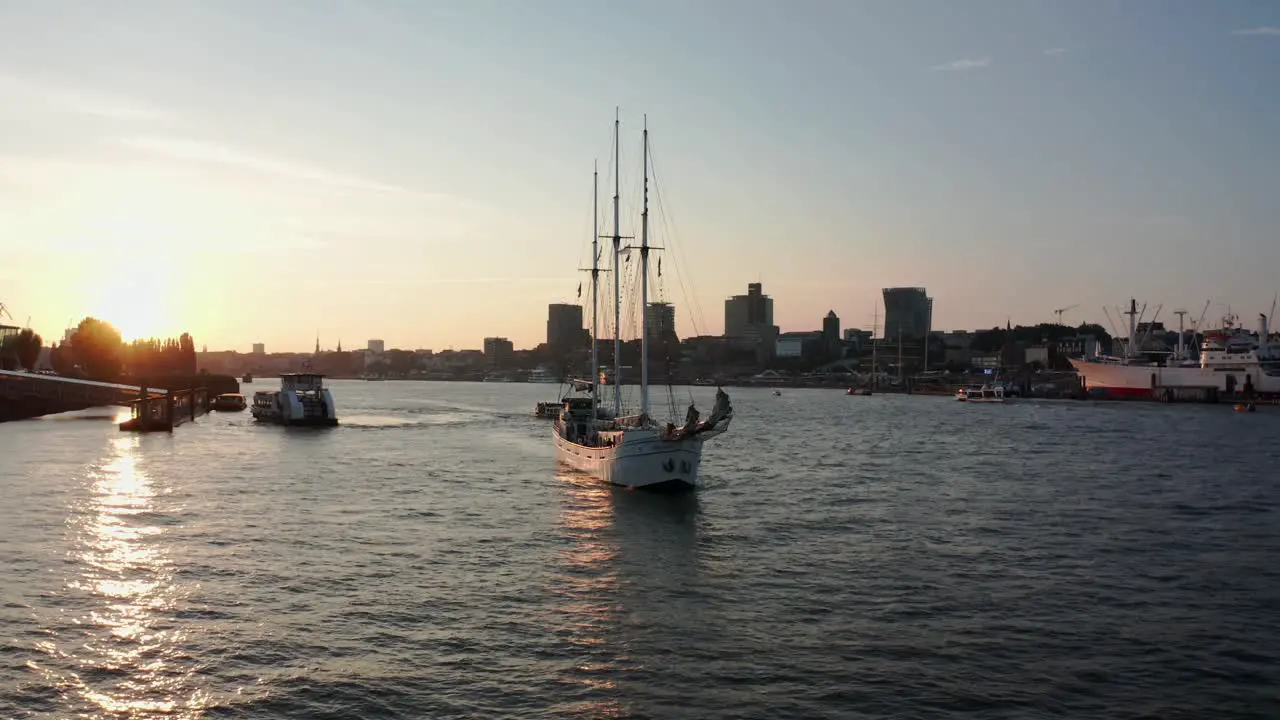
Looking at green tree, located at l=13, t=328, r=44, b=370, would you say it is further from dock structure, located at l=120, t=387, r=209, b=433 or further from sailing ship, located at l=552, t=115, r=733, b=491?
sailing ship, located at l=552, t=115, r=733, b=491

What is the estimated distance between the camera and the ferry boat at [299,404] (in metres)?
112

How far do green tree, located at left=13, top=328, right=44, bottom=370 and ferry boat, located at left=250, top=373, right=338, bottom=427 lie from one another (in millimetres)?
79320

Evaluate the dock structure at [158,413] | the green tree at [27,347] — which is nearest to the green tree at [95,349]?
the green tree at [27,347]

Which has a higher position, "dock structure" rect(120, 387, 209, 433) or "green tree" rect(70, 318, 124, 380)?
"green tree" rect(70, 318, 124, 380)

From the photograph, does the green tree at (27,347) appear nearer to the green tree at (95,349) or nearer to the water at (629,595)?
the green tree at (95,349)

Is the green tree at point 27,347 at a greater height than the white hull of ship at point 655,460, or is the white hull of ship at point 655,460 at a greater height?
the green tree at point 27,347

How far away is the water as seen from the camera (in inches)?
838

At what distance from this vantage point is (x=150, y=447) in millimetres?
81188

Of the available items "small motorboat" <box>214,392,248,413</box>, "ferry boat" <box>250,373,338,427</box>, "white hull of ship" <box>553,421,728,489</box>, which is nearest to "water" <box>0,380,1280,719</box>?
"white hull of ship" <box>553,421,728,489</box>

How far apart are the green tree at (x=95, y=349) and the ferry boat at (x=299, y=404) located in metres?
86.6

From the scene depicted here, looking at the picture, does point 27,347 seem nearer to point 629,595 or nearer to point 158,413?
point 158,413

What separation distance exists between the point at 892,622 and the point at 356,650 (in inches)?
568

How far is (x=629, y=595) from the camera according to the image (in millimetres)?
30406

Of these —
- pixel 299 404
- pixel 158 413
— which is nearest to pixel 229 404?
pixel 299 404
